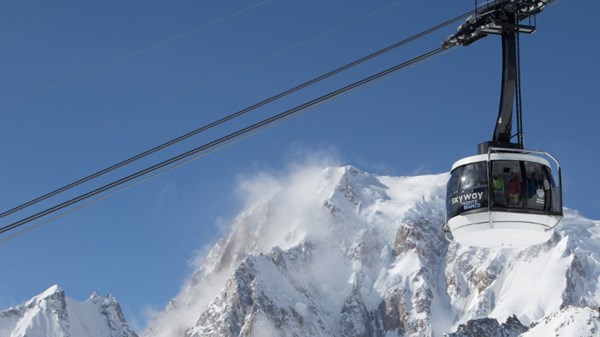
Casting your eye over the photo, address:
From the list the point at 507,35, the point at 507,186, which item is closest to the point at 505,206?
the point at 507,186

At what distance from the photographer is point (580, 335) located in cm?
15638

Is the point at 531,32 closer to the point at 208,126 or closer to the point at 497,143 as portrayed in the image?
the point at 497,143

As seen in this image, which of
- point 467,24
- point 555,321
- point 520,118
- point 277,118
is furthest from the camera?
point 555,321

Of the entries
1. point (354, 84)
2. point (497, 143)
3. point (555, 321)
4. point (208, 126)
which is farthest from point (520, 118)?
point (555, 321)

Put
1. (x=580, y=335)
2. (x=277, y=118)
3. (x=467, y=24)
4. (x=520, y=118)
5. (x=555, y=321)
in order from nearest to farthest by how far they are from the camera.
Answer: (x=520, y=118) < (x=467, y=24) < (x=277, y=118) < (x=580, y=335) < (x=555, y=321)

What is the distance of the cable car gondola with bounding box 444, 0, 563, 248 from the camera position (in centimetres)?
1340

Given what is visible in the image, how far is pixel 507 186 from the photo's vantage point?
530 inches

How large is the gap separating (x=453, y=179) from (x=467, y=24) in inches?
79.2

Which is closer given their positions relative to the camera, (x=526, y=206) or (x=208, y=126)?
(x=526, y=206)

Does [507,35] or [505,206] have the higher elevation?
[507,35]

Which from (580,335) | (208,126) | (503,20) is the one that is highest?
(580,335)

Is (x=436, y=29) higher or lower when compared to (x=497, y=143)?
higher

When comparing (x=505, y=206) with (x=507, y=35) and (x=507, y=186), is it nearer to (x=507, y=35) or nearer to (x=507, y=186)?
(x=507, y=186)

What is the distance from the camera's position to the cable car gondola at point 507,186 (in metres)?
13.4
